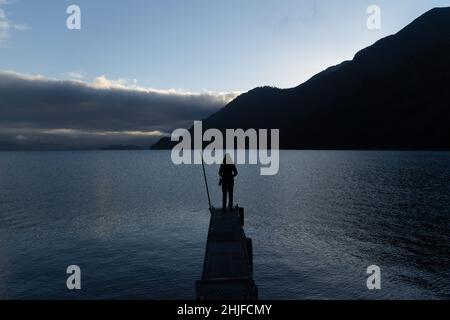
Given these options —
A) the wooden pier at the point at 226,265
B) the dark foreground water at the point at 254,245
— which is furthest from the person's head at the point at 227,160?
the dark foreground water at the point at 254,245

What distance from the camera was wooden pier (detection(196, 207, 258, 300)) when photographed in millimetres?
14523

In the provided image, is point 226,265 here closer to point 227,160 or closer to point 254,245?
point 227,160

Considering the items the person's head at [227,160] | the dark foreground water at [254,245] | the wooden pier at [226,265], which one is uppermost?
the person's head at [227,160]

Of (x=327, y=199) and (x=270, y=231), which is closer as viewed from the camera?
(x=270, y=231)

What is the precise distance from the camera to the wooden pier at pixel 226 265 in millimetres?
14523

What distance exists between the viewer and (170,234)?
38719mm

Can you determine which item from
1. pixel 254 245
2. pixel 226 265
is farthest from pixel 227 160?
pixel 254 245

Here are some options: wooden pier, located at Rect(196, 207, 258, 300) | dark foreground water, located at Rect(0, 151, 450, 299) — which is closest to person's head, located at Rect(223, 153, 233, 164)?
wooden pier, located at Rect(196, 207, 258, 300)

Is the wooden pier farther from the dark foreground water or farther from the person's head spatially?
the dark foreground water

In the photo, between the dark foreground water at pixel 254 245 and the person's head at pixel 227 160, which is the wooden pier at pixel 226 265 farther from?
the dark foreground water at pixel 254 245

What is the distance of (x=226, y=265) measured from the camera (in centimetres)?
1802

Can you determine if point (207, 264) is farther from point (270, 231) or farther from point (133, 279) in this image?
point (270, 231)
